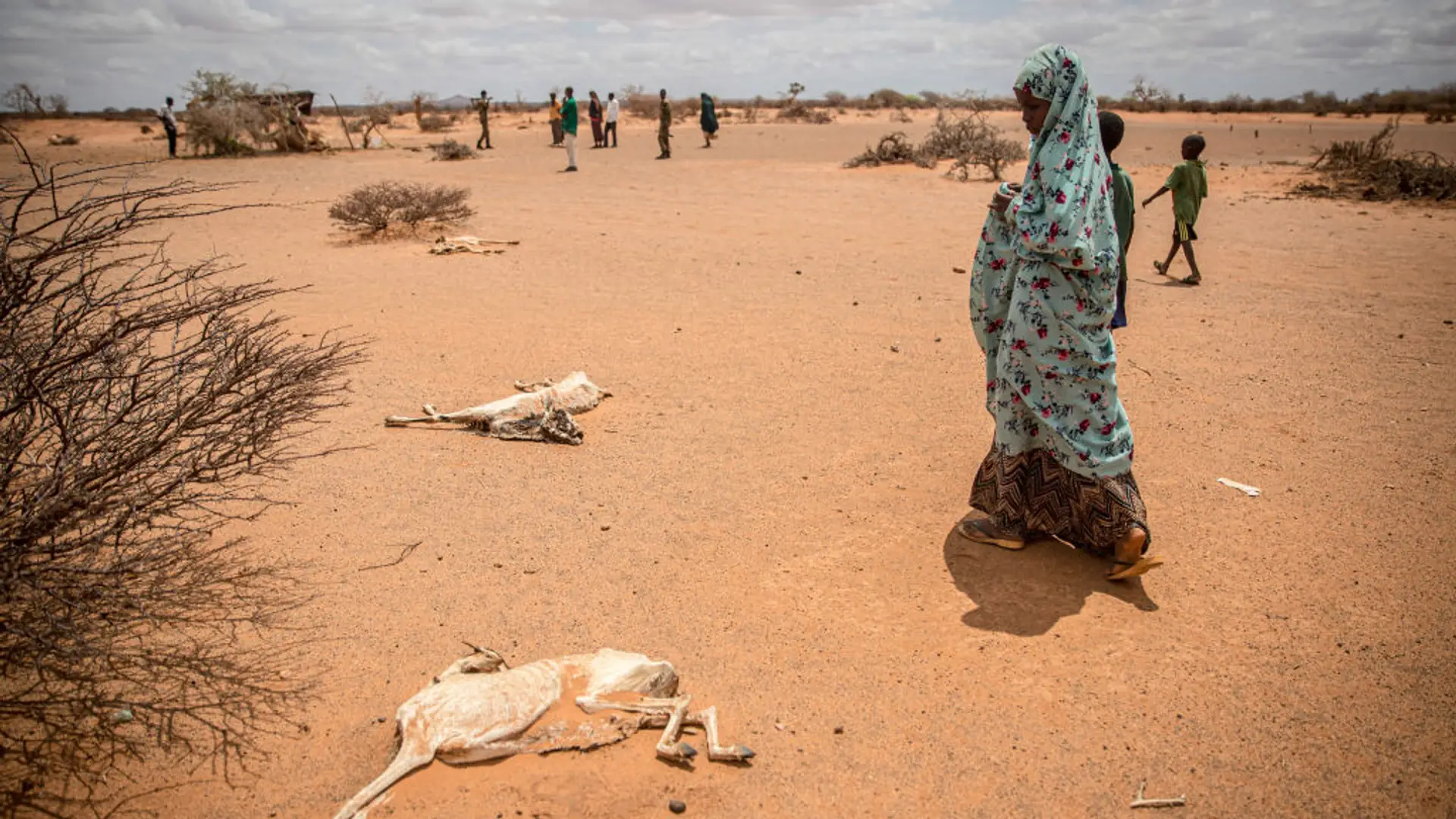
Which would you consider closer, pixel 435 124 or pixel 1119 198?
pixel 1119 198

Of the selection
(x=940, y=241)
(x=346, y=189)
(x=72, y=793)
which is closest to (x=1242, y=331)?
(x=940, y=241)

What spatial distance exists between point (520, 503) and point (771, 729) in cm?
205

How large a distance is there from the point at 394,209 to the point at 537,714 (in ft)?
33.0

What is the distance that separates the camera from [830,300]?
8.41 meters

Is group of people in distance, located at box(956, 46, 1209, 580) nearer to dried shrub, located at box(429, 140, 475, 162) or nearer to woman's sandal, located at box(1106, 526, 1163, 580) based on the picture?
woman's sandal, located at box(1106, 526, 1163, 580)

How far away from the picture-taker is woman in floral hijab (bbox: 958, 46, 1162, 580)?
3346 mm

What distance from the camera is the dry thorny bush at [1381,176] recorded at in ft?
45.9

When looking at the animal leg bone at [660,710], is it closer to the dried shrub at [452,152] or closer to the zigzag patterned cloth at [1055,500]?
the zigzag patterned cloth at [1055,500]

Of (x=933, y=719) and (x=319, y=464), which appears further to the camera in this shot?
(x=319, y=464)

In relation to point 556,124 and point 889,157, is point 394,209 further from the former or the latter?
point 556,124

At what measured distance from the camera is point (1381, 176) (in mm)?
14852

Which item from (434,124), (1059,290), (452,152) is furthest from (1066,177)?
(434,124)

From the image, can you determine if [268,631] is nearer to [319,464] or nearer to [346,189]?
[319,464]

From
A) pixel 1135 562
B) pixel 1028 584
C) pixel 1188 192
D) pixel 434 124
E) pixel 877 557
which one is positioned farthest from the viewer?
pixel 434 124
